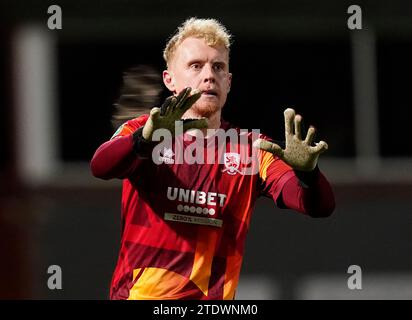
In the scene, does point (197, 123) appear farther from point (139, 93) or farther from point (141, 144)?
point (139, 93)

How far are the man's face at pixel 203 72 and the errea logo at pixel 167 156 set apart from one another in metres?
0.28

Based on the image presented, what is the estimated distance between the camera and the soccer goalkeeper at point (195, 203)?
624 cm

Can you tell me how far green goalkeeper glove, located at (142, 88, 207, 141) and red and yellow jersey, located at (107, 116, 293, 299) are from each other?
416 millimetres

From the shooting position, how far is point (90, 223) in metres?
13.7

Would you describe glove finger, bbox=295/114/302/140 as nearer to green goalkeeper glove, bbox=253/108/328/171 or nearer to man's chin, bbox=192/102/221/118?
green goalkeeper glove, bbox=253/108/328/171

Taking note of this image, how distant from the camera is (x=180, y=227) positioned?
6.26m

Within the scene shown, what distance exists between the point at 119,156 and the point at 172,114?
386mm

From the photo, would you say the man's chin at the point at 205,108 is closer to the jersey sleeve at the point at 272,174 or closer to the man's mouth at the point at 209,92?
the man's mouth at the point at 209,92

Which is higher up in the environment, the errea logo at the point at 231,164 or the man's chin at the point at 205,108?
the man's chin at the point at 205,108

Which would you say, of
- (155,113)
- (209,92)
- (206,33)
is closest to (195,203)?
(209,92)

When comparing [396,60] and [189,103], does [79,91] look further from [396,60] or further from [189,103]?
[189,103]

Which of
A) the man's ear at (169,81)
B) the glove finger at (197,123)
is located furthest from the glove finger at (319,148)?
the man's ear at (169,81)
